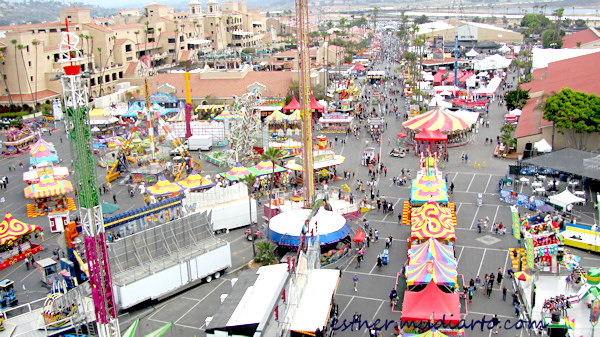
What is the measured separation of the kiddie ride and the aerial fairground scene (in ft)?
0.40

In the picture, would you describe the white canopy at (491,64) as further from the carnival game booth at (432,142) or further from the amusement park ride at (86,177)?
the amusement park ride at (86,177)

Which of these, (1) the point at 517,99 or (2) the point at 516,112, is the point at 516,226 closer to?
(2) the point at 516,112

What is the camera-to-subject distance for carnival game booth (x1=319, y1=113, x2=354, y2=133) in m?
62.1

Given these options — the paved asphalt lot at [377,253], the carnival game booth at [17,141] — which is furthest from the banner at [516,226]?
the carnival game booth at [17,141]

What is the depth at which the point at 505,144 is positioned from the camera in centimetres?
5147

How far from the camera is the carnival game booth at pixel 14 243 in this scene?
33.7 m

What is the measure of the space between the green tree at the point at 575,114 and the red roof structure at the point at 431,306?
27095mm

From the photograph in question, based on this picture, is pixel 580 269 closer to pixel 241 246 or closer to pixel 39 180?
pixel 241 246

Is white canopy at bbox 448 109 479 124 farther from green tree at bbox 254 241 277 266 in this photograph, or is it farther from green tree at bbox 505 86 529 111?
green tree at bbox 254 241 277 266

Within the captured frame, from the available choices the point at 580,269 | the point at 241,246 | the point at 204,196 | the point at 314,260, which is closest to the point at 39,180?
the point at 204,196

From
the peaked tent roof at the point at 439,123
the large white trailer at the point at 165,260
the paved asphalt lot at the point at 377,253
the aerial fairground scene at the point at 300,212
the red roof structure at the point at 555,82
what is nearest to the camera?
the aerial fairground scene at the point at 300,212

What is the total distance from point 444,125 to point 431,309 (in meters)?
32.3

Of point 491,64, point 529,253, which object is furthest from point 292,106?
point 491,64

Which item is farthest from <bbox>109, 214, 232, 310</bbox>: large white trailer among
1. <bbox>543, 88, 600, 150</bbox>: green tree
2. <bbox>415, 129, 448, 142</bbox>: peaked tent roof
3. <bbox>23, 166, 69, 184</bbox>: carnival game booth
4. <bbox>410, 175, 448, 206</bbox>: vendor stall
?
<bbox>543, 88, 600, 150</bbox>: green tree
